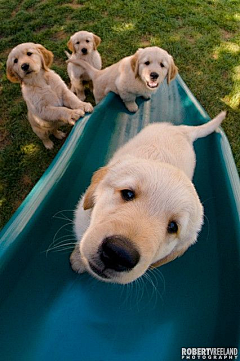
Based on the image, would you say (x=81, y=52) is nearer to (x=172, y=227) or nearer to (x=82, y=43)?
(x=82, y=43)

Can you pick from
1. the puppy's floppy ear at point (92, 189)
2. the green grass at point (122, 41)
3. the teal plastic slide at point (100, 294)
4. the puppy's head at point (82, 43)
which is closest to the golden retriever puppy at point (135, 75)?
the puppy's head at point (82, 43)

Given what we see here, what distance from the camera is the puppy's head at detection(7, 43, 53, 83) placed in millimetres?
3189

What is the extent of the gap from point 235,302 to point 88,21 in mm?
5715

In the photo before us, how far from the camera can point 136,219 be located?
1.43 m

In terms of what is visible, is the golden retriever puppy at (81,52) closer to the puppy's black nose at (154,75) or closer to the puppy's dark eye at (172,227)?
the puppy's black nose at (154,75)

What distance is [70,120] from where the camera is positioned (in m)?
3.26

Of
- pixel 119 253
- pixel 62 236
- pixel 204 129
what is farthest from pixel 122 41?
pixel 119 253

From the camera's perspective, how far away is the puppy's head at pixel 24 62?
319 centimetres

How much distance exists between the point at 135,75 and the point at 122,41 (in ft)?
6.74

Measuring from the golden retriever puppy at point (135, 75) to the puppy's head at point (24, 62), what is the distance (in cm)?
63

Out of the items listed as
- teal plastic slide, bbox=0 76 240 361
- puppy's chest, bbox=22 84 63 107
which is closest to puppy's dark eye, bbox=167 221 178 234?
teal plastic slide, bbox=0 76 240 361

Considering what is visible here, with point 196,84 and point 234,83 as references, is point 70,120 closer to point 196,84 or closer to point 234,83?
point 196,84

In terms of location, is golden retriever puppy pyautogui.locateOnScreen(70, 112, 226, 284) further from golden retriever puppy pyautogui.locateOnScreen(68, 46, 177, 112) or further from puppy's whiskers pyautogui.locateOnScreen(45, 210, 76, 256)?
golden retriever puppy pyautogui.locateOnScreen(68, 46, 177, 112)

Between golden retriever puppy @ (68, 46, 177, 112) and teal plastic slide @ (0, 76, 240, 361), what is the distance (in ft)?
4.61
